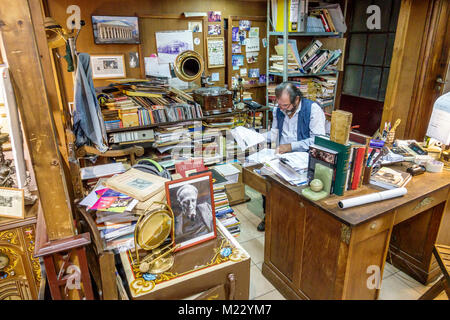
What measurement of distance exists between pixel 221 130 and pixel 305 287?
1756 millimetres

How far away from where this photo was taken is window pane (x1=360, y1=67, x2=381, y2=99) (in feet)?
14.4

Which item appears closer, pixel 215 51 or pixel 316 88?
pixel 215 51

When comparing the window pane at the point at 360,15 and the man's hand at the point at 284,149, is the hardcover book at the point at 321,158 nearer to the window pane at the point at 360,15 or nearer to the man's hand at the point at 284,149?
the man's hand at the point at 284,149

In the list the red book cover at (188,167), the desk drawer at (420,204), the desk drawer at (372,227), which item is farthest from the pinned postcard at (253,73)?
the desk drawer at (372,227)

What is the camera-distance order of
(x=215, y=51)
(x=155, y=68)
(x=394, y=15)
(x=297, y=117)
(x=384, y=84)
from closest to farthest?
(x=297, y=117) < (x=155, y=68) < (x=215, y=51) < (x=394, y=15) < (x=384, y=84)

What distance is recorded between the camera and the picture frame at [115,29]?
3020 mm

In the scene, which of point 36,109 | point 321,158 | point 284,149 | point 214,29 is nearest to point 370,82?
point 214,29

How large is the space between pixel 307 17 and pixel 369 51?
50.4 inches

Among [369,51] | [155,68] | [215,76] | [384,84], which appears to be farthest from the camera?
[369,51]

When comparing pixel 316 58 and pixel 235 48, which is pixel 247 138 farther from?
pixel 316 58

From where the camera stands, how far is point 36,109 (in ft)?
3.93

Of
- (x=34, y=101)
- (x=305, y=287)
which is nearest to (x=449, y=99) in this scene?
(x=305, y=287)

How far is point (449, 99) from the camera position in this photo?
85.3 inches

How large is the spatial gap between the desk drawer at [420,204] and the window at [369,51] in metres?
2.71
